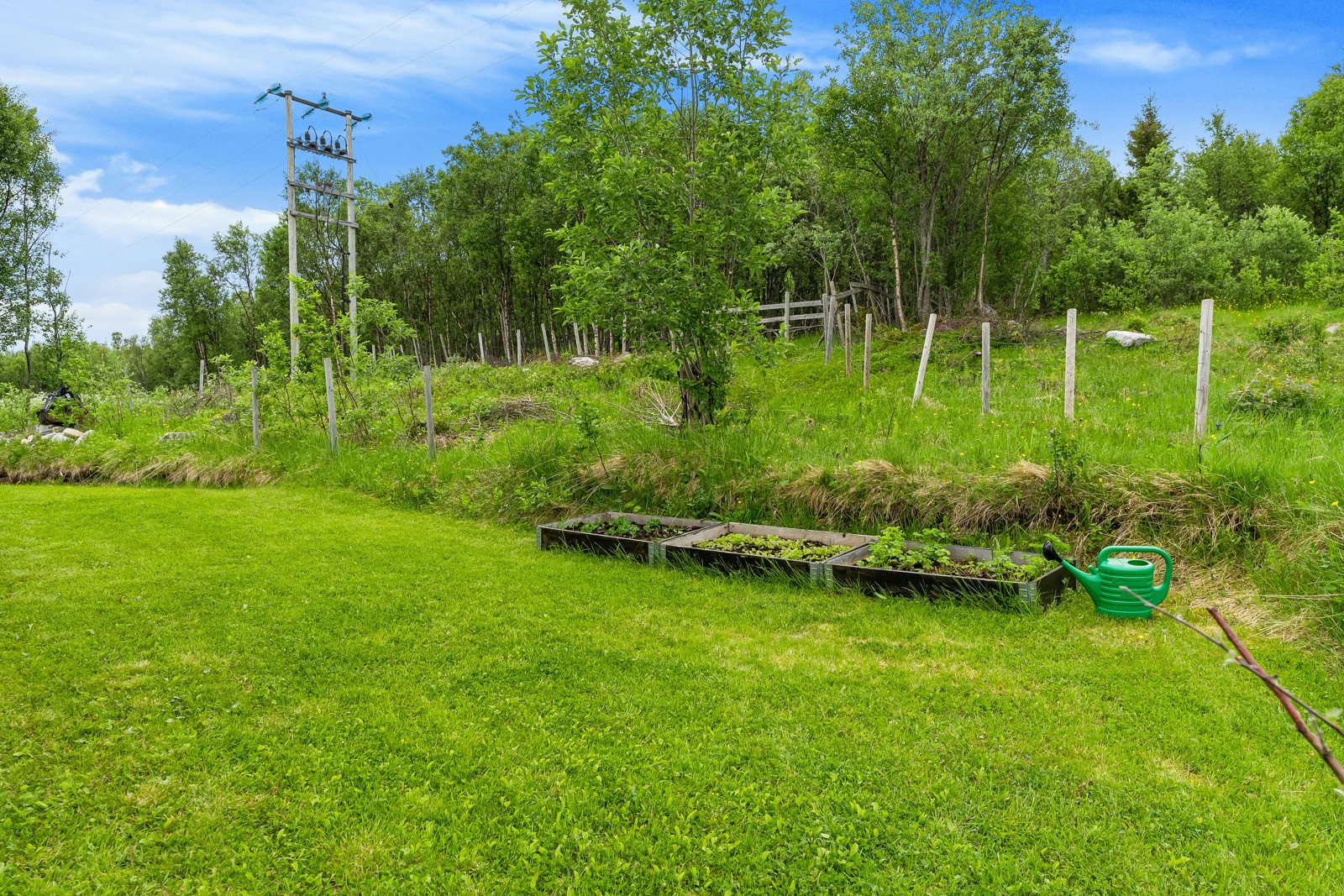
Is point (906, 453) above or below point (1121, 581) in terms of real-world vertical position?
above

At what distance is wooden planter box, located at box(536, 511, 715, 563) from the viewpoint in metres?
6.80

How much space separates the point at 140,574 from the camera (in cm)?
645

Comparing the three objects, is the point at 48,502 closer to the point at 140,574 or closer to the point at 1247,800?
the point at 140,574

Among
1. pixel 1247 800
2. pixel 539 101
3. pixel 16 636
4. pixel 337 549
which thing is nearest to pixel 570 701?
pixel 1247 800

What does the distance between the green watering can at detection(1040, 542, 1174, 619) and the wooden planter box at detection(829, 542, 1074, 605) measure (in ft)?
0.73

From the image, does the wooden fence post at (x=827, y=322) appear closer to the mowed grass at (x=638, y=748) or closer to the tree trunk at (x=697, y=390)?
the tree trunk at (x=697, y=390)

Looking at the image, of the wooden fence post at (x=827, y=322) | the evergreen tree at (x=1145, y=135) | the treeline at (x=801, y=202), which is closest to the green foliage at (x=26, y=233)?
the treeline at (x=801, y=202)

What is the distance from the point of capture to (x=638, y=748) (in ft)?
11.4

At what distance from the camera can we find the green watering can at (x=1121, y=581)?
4816 millimetres

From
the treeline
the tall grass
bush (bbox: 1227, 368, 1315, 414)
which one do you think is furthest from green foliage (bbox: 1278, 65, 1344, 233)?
bush (bbox: 1227, 368, 1315, 414)

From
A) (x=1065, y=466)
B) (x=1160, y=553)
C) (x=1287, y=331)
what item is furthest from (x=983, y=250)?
(x=1160, y=553)

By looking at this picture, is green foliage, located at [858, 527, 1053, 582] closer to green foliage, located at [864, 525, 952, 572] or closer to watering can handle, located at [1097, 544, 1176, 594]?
green foliage, located at [864, 525, 952, 572]

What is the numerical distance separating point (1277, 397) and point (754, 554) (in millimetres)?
6369

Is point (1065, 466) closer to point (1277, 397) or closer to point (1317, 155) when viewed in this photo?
point (1277, 397)
